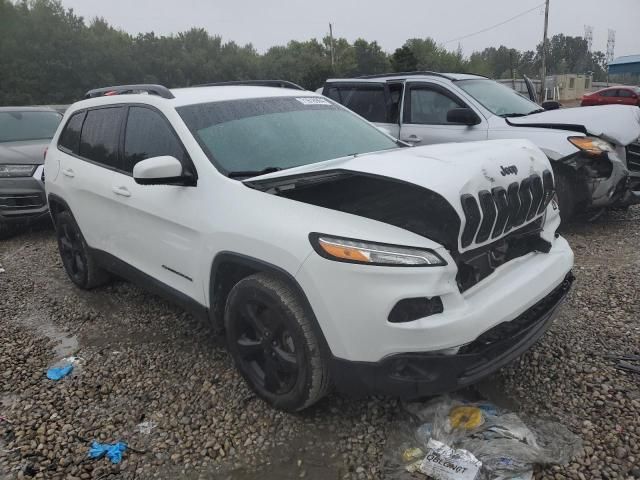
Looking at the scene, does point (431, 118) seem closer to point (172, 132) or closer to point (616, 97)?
point (172, 132)

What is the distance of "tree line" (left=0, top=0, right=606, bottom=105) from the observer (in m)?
45.9

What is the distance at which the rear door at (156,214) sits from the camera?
309 cm

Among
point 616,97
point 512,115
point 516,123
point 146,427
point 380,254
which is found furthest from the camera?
point 616,97

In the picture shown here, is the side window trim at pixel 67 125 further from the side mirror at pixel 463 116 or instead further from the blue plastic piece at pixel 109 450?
the side mirror at pixel 463 116

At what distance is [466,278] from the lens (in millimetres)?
2453

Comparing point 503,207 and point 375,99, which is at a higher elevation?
point 375,99

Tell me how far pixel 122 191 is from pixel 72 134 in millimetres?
1329

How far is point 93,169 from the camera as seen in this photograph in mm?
4078

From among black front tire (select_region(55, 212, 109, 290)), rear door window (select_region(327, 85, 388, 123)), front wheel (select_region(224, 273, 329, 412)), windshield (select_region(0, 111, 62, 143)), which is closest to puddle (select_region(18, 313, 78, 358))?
black front tire (select_region(55, 212, 109, 290))

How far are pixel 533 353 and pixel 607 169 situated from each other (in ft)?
9.95

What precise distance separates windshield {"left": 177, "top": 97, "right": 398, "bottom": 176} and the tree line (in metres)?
34.7

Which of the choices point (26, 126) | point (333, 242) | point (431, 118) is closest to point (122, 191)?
point (333, 242)

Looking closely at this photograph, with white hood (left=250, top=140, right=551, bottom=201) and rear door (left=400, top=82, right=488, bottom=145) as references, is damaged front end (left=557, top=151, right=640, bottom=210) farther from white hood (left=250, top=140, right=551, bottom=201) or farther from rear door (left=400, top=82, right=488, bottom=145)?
white hood (left=250, top=140, right=551, bottom=201)

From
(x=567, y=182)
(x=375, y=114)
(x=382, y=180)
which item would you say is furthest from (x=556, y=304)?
(x=375, y=114)
